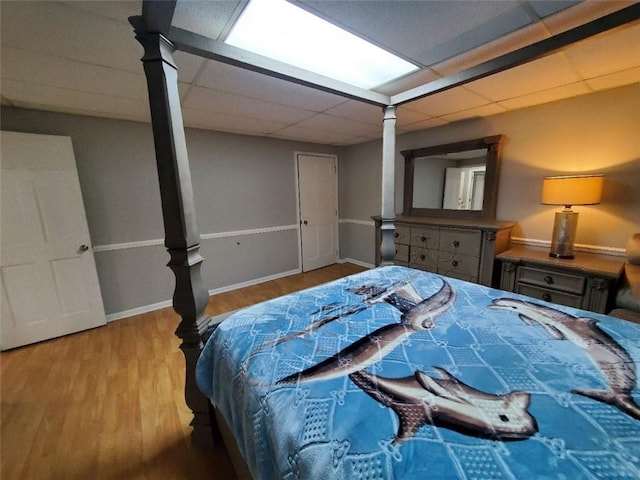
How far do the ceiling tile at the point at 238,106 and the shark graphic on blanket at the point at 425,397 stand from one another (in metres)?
2.17

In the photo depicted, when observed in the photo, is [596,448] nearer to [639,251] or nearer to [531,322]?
[531,322]

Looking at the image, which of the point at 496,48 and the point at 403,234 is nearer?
the point at 496,48

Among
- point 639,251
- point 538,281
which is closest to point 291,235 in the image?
point 538,281

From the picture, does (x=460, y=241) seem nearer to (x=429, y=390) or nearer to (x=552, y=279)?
(x=552, y=279)

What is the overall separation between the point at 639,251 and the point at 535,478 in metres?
2.53

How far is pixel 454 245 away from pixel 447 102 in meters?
1.47

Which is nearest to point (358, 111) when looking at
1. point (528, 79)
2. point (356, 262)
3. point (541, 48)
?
point (528, 79)

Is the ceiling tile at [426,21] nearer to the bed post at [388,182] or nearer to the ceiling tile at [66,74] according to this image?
the bed post at [388,182]

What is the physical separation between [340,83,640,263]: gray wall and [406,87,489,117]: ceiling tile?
572mm

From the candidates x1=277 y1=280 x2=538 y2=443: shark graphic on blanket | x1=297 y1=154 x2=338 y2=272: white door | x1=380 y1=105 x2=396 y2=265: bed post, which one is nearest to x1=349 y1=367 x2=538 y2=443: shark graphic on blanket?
x1=277 y1=280 x2=538 y2=443: shark graphic on blanket

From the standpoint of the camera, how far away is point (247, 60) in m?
1.32

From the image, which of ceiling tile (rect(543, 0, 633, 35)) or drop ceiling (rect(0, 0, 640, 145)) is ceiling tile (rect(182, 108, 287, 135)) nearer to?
Answer: drop ceiling (rect(0, 0, 640, 145))

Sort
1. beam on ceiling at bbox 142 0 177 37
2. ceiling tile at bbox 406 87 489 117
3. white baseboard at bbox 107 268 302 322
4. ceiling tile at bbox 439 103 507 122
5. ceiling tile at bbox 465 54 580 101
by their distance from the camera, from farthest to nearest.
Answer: white baseboard at bbox 107 268 302 322, ceiling tile at bbox 439 103 507 122, ceiling tile at bbox 406 87 489 117, ceiling tile at bbox 465 54 580 101, beam on ceiling at bbox 142 0 177 37

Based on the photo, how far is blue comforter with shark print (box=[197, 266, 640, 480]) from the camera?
57 centimetres
